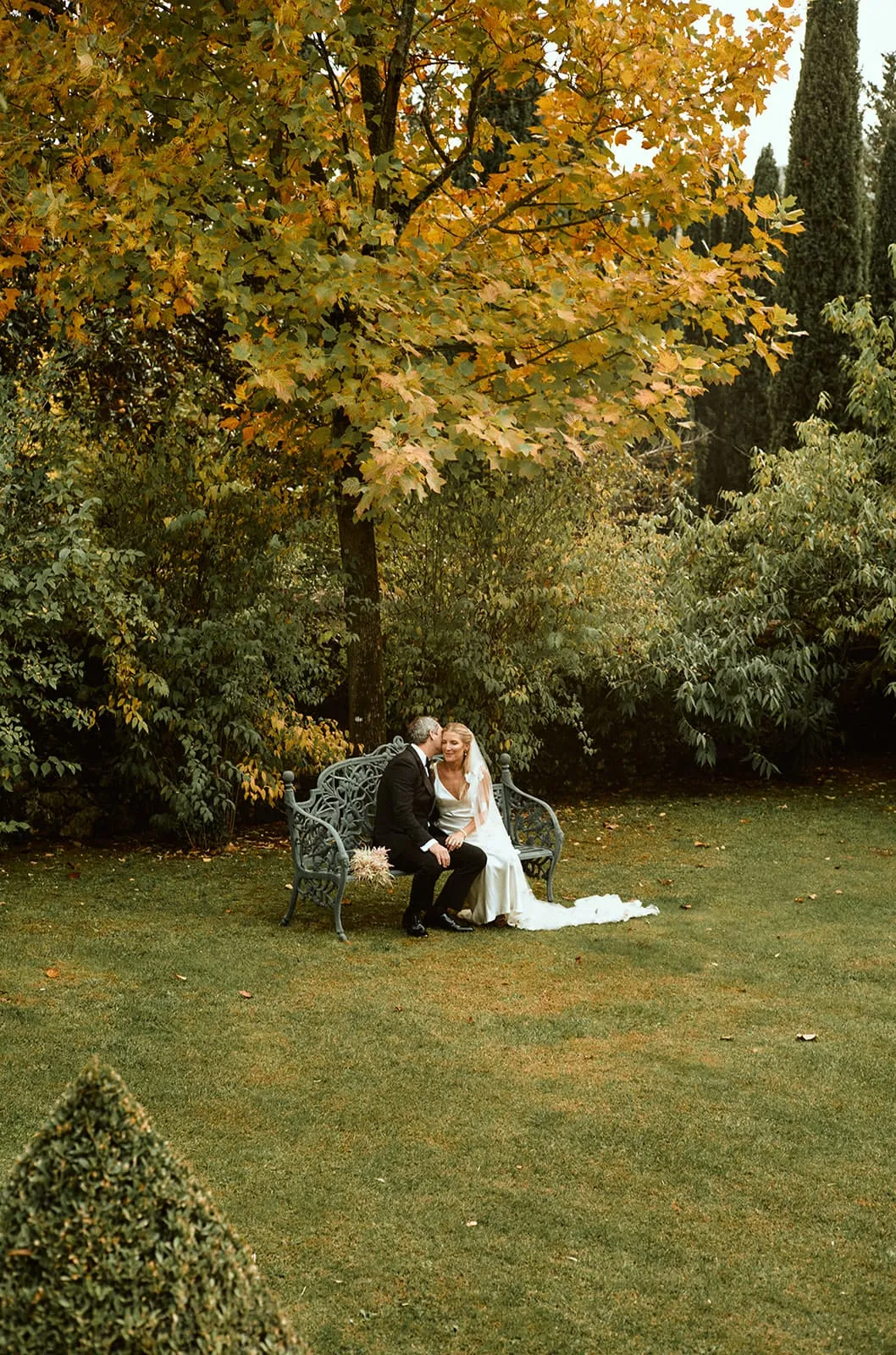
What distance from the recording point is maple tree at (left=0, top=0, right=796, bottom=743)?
6883 mm

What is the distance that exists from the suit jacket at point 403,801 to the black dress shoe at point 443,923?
46 cm

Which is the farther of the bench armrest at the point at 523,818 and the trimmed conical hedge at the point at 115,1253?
the bench armrest at the point at 523,818

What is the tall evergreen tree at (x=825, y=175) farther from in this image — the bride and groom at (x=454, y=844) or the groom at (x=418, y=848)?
the groom at (x=418, y=848)

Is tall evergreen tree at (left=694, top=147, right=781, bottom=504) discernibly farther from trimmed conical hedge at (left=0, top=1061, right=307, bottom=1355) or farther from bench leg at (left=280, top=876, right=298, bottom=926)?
trimmed conical hedge at (left=0, top=1061, right=307, bottom=1355)

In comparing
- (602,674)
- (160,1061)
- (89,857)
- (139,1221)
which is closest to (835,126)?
(602,674)

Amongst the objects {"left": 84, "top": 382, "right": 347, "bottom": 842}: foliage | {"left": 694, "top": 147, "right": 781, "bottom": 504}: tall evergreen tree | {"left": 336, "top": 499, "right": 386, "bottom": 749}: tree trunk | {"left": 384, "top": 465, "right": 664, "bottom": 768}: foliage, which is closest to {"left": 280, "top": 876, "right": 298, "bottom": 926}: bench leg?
{"left": 84, "top": 382, "right": 347, "bottom": 842}: foliage

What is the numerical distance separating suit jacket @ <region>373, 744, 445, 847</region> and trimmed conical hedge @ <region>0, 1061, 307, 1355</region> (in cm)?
530

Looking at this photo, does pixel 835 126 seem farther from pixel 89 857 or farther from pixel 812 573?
pixel 89 857

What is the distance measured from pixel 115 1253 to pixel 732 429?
2544 cm

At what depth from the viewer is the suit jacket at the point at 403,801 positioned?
7113 millimetres

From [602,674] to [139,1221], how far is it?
9752mm

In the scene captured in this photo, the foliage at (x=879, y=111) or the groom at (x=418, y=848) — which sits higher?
the foliage at (x=879, y=111)

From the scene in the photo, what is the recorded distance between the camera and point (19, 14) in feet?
22.1

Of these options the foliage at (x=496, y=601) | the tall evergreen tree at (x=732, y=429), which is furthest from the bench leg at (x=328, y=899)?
the tall evergreen tree at (x=732, y=429)
